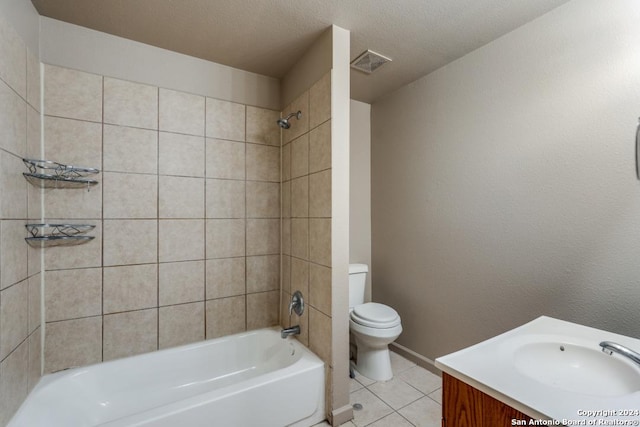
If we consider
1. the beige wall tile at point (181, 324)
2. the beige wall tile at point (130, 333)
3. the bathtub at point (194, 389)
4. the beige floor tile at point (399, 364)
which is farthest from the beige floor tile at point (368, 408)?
the beige wall tile at point (130, 333)

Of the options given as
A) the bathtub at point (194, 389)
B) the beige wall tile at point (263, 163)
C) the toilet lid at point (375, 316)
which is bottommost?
the bathtub at point (194, 389)

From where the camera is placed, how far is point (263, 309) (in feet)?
7.24

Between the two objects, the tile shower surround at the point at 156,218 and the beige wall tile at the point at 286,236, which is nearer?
the tile shower surround at the point at 156,218

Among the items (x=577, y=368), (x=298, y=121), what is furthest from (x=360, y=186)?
(x=577, y=368)

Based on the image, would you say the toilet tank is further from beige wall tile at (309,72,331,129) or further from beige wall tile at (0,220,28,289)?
beige wall tile at (0,220,28,289)

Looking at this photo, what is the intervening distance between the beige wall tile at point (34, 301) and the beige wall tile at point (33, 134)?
0.64m

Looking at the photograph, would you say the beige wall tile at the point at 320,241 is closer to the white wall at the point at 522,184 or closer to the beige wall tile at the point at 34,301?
the white wall at the point at 522,184

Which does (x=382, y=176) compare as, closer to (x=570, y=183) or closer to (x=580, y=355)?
(x=570, y=183)

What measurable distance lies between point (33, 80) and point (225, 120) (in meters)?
1.00

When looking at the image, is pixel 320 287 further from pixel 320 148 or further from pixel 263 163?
pixel 263 163

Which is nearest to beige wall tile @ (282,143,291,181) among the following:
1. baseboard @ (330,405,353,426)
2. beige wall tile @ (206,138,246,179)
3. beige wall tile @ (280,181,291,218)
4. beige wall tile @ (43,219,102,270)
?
beige wall tile @ (280,181,291,218)

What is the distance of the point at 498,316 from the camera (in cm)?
173

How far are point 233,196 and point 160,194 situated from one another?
0.47m

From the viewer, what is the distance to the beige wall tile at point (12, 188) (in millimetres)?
1187
